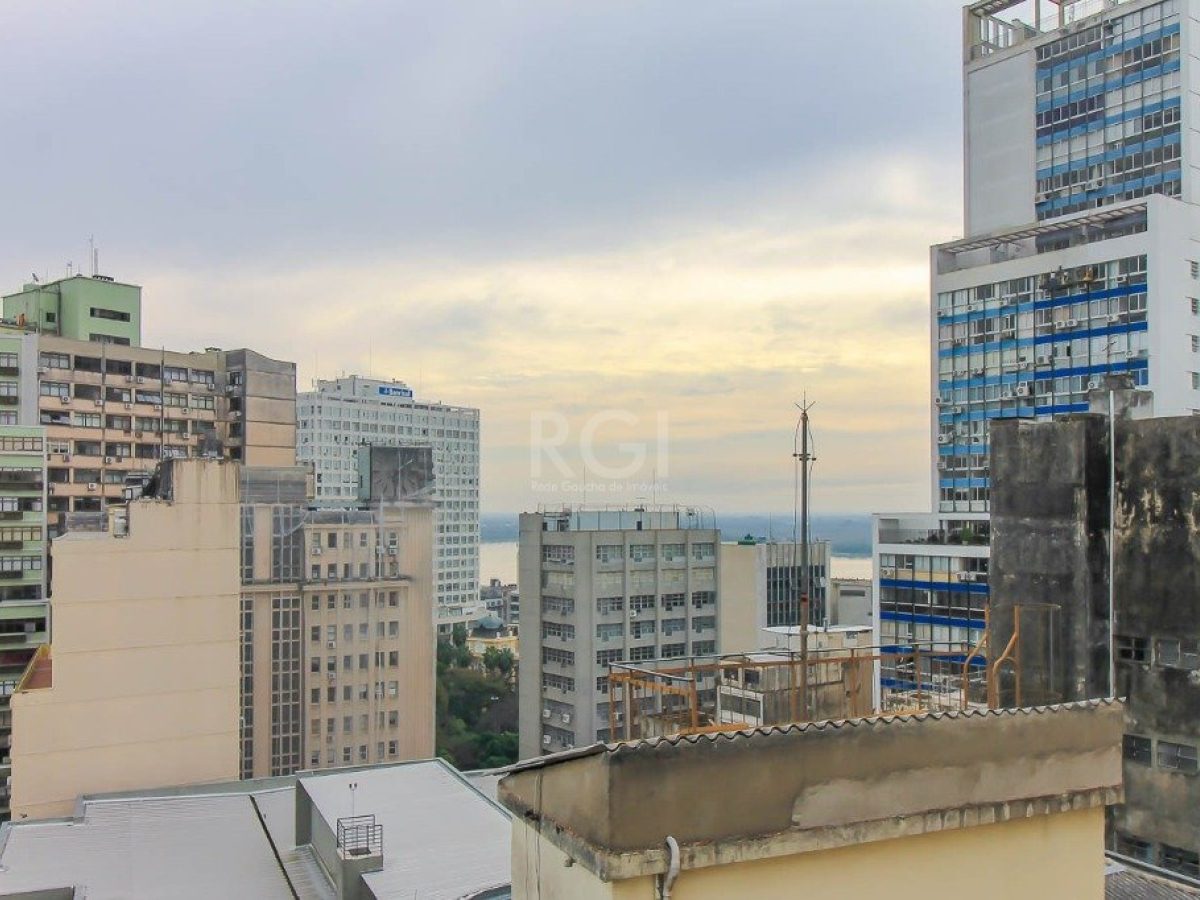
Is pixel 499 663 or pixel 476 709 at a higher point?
pixel 499 663

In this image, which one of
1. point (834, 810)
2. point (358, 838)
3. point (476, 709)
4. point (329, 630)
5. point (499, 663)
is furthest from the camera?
point (499, 663)

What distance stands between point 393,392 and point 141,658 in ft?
278

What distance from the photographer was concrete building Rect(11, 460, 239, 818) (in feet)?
66.4

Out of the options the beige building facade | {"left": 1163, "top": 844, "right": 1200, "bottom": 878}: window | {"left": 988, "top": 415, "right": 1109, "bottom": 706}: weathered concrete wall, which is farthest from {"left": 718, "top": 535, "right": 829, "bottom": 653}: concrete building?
{"left": 1163, "top": 844, "right": 1200, "bottom": 878}: window

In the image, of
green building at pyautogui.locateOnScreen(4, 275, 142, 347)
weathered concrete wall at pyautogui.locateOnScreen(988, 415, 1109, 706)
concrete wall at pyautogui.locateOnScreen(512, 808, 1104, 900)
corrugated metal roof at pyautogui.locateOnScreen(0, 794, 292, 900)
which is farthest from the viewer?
green building at pyautogui.locateOnScreen(4, 275, 142, 347)

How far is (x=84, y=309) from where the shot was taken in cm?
4353

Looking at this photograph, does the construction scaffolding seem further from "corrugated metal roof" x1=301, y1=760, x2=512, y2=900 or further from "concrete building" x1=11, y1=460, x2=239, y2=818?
"concrete building" x1=11, y1=460, x2=239, y2=818

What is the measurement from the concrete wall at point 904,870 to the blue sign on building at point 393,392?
101m

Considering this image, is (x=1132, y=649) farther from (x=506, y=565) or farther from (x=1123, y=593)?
(x=506, y=565)

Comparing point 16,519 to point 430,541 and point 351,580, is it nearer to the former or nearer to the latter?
point 351,580

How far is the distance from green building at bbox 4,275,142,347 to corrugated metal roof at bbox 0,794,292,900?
30312 mm

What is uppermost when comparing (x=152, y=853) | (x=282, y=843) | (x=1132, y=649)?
(x=1132, y=649)

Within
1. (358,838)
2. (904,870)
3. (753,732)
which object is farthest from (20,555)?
(904,870)

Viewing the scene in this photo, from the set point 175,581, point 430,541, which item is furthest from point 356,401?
point 175,581
